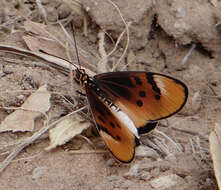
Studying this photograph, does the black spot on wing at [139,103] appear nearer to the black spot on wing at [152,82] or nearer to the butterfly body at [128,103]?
the butterfly body at [128,103]

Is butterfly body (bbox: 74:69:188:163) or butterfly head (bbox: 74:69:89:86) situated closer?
butterfly body (bbox: 74:69:188:163)

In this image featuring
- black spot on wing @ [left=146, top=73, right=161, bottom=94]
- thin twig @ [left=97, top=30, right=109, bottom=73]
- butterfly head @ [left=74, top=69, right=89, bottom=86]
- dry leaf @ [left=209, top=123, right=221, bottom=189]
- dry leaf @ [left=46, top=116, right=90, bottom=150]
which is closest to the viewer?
dry leaf @ [left=209, top=123, right=221, bottom=189]

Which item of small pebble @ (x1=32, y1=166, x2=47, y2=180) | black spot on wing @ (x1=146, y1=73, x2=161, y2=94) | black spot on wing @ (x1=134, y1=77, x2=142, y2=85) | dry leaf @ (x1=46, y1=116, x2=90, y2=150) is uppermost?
black spot on wing @ (x1=146, y1=73, x2=161, y2=94)

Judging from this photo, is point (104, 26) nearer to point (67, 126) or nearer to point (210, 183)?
point (67, 126)

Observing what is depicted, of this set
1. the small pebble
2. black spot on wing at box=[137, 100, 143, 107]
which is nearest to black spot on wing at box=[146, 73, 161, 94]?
black spot on wing at box=[137, 100, 143, 107]

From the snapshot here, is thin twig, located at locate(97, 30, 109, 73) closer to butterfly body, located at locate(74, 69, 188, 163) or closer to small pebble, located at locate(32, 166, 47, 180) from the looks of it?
butterfly body, located at locate(74, 69, 188, 163)

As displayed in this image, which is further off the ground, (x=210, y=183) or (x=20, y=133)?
(x=210, y=183)

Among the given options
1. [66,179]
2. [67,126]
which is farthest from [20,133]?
[66,179]

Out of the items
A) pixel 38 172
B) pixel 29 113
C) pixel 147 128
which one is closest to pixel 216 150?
pixel 147 128
